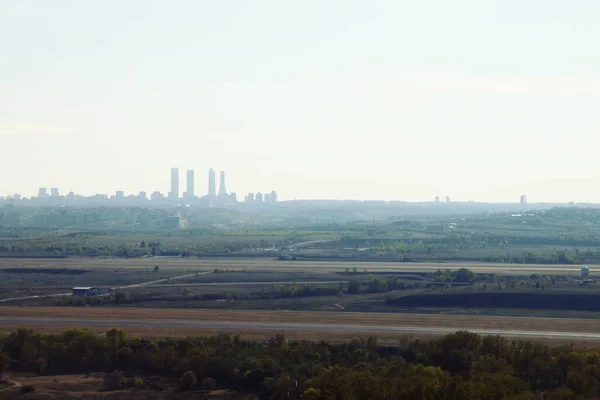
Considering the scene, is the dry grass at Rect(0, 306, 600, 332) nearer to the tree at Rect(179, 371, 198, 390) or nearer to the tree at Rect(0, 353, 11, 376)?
the tree at Rect(0, 353, 11, 376)

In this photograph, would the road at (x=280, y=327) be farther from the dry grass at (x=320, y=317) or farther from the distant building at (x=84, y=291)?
the distant building at (x=84, y=291)

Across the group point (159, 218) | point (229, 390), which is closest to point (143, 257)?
point (229, 390)

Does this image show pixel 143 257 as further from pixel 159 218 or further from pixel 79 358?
pixel 159 218

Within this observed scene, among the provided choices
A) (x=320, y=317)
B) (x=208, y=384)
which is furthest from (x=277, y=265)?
(x=208, y=384)

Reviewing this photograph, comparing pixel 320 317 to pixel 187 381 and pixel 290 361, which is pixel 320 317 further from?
pixel 187 381

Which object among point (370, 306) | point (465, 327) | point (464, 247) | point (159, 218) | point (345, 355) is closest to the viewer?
point (345, 355)

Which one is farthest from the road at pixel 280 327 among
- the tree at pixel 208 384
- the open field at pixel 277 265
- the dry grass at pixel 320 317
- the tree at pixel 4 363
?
the open field at pixel 277 265
